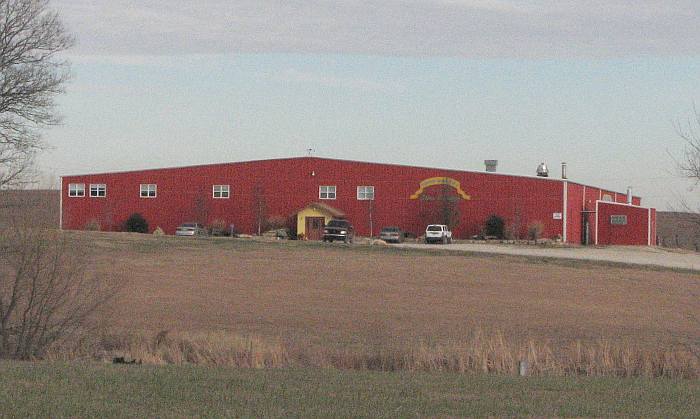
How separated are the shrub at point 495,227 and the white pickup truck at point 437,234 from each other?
494 cm

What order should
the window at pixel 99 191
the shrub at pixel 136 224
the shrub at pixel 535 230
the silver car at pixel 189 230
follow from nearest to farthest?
the silver car at pixel 189 230 < the shrub at pixel 535 230 < the shrub at pixel 136 224 < the window at pixel 99 191

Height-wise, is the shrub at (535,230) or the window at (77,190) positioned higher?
the window at (77,190)

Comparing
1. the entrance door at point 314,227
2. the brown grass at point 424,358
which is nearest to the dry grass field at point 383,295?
the brown grass at point 424,358

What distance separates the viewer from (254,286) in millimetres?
36969

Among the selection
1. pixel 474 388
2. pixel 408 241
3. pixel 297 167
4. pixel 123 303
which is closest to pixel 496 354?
pixel 474 388

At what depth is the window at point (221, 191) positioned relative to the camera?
78.9 metres

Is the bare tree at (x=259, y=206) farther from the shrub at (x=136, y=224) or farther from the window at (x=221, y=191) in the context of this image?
the shrub at (x=136, y=224)

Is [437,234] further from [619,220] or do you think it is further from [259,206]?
[619,220]

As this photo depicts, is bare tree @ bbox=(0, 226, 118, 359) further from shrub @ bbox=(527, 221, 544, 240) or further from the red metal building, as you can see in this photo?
shrub @ bbox=(527, 221, 544, 240)

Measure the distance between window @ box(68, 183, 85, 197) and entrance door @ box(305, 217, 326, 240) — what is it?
19.4 m

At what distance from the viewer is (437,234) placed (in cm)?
7019

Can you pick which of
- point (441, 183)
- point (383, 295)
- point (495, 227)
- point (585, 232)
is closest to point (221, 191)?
point (441, 183)

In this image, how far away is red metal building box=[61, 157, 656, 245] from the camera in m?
75.6

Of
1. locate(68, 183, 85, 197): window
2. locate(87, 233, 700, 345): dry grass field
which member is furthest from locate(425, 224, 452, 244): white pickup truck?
locate(68, 183, 85, 197): window
